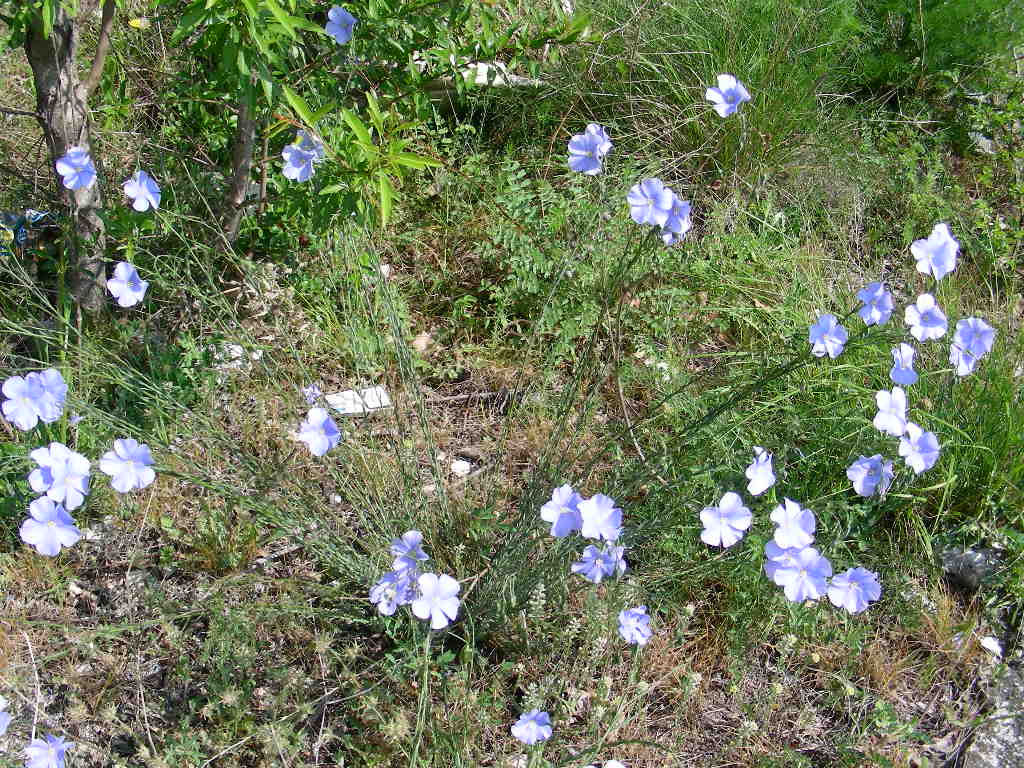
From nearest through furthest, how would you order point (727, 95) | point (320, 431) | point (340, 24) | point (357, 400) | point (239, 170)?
point (320, 431) → point (727, 95) → point (340, 24) → point (239, 170) → point (357, 400)

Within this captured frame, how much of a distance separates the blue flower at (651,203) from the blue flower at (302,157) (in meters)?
0.87

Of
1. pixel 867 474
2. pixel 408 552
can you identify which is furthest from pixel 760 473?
pixel 408 552

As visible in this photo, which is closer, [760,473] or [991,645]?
[760,473]

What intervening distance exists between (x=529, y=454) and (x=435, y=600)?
925 millimetres

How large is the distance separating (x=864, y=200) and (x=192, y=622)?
2.82 meters

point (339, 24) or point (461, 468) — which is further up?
point (339, 24)

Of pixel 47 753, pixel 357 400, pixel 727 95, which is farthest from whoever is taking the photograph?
pixel 357 400

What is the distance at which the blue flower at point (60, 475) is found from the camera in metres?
1.66

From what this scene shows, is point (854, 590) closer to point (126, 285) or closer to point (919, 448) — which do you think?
point (919, 448)

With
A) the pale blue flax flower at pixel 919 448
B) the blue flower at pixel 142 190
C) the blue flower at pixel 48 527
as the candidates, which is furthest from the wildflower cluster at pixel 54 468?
the pale blue flax flower at pixel 919 448

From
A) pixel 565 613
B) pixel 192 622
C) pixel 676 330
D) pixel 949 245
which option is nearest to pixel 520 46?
pixel 676 330

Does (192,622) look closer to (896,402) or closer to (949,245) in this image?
(896,402)

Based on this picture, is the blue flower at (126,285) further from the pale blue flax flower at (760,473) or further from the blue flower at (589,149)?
the pale blue flax flower at (760,473)

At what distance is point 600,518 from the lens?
5.60 feet
